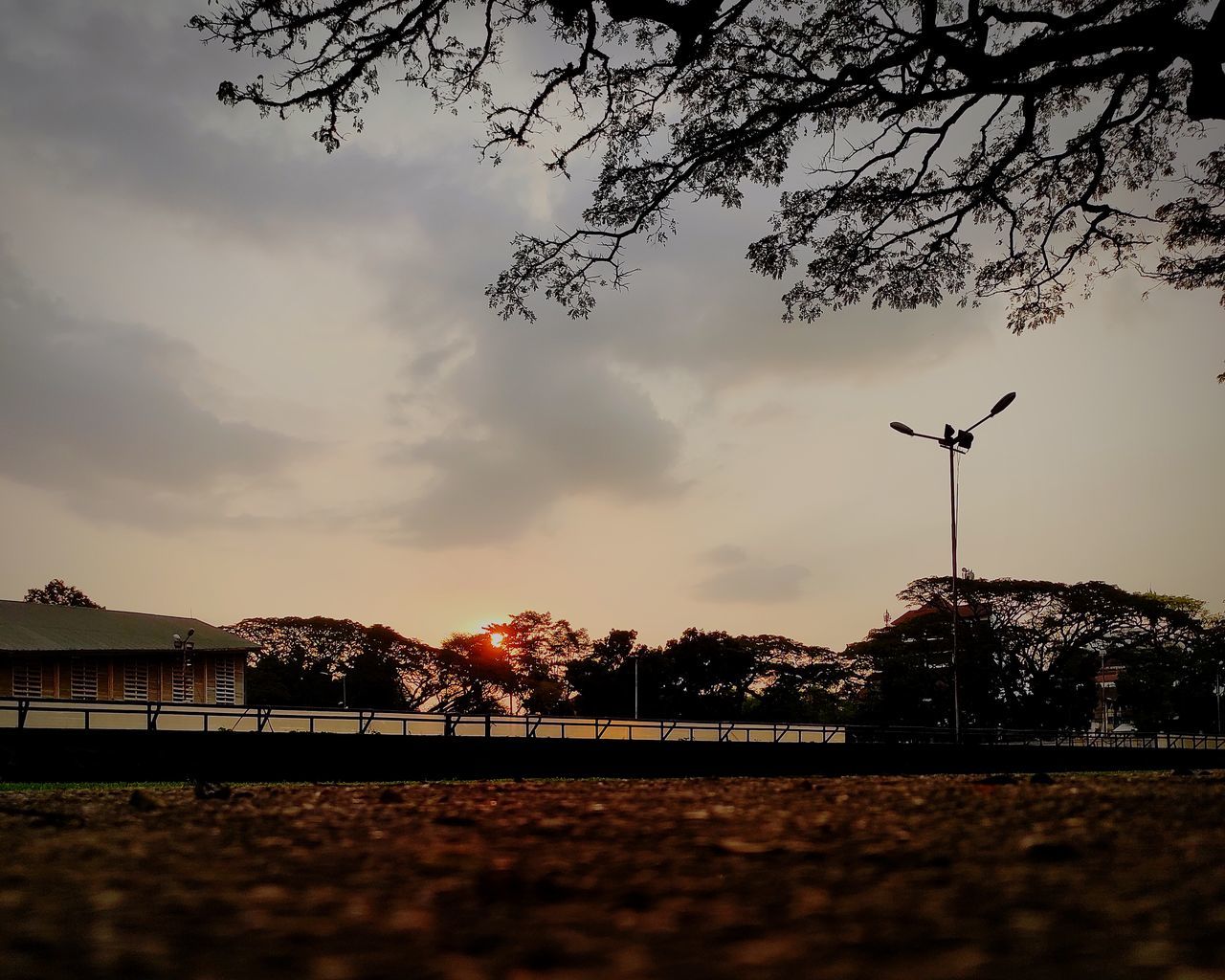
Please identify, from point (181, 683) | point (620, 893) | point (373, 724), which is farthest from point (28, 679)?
point (620, 893)

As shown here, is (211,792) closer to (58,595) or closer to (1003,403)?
(1003,403)

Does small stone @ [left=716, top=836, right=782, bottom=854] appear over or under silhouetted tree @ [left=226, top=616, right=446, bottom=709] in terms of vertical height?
over

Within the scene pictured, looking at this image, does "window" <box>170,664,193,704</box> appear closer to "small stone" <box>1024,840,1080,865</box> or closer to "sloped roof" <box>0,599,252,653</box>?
"sloped roof" <box>0,599,252,653</box>

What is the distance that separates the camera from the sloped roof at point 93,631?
39219 millimetres

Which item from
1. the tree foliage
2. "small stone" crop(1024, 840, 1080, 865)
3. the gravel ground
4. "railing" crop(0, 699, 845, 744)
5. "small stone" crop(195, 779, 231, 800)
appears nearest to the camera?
the gravel ground

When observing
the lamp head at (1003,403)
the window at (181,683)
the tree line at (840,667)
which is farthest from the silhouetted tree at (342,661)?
the lamp head at (1003,403)

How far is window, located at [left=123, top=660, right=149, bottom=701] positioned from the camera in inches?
1688

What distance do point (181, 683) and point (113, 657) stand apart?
3592 mm

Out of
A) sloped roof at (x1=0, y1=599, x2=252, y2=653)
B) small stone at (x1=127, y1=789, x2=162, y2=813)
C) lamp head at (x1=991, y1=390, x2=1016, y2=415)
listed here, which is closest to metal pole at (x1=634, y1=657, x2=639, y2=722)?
sloped roof at (x1=0, y1=599, x2=252, y2=653)

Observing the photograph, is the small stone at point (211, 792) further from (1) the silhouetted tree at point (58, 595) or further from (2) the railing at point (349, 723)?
(1) the silhouetted tree at point (58, 595)

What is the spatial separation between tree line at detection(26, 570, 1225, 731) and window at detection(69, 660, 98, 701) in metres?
22.5

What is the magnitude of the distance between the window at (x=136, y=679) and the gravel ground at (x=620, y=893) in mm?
44565

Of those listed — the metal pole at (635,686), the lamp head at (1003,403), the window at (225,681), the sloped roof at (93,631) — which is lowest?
the metal pole at (635,686)

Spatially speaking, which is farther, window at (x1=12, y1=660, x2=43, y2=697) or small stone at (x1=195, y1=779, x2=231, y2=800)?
window at (x1=12, y1=660, x2=43, y2=697)
